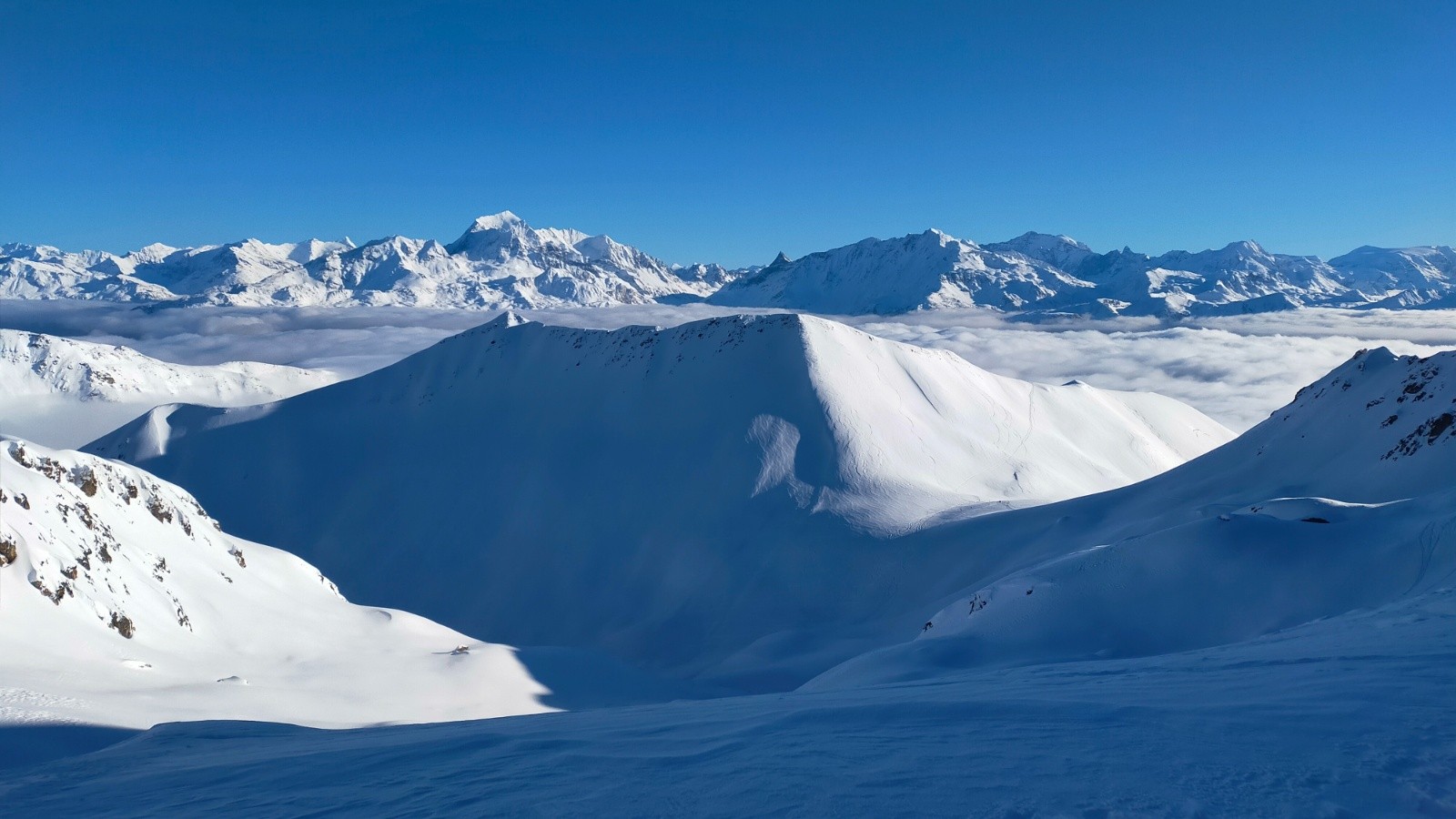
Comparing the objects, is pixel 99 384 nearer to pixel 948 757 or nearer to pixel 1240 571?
pixel 1240 571

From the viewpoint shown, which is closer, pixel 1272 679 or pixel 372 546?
pixel 1272 679

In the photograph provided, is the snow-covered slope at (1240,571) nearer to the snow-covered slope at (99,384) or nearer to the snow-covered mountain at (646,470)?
the snow-covered mountain at (646,470)

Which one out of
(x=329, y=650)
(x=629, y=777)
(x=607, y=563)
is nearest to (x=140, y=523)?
(x=329, y=650)

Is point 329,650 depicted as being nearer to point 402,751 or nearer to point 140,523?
point 140,523

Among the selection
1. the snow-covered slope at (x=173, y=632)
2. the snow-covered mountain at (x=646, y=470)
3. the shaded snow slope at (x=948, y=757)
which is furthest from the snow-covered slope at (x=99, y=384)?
the shaded snow slope at (x=948, y=757)

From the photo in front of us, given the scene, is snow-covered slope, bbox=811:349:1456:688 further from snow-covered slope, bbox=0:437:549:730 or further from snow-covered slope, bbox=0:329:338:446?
snow-covered slope, bbox=0:329:338:446

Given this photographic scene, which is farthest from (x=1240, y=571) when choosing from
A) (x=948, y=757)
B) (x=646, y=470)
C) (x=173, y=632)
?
(x=646, y=470)
